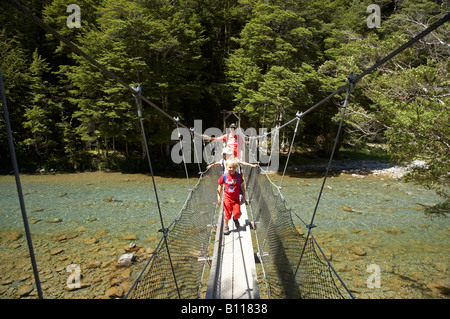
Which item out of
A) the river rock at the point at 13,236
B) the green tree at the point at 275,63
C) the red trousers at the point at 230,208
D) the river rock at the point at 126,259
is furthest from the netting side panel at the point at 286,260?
the green tree at the point at 275,63

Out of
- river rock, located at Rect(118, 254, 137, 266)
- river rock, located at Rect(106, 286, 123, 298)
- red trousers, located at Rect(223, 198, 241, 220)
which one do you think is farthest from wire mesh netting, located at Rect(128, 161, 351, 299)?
river rock, located at Rect(118, 254, 137, 266)

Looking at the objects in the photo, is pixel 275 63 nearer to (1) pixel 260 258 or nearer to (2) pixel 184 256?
(1) pixel 260 258

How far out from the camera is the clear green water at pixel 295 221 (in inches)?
146

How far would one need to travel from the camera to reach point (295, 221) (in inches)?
225

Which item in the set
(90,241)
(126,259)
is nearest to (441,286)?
(126,259)

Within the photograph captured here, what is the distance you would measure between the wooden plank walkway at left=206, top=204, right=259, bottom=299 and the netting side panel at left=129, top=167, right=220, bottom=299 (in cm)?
27

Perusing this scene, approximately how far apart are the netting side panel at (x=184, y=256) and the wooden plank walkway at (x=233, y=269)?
27cm

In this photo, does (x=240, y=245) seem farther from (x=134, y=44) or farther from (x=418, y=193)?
(x=134, y=44)

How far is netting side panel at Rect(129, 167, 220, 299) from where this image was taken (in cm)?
179

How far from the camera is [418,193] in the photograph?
7449mm

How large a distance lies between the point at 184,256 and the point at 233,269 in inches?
25.0

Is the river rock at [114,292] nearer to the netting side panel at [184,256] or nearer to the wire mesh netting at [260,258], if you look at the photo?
the netting side panel at [184,256]

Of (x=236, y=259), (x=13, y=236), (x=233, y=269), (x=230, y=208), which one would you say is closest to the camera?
(x=233, y=269)

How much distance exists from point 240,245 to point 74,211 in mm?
5384
